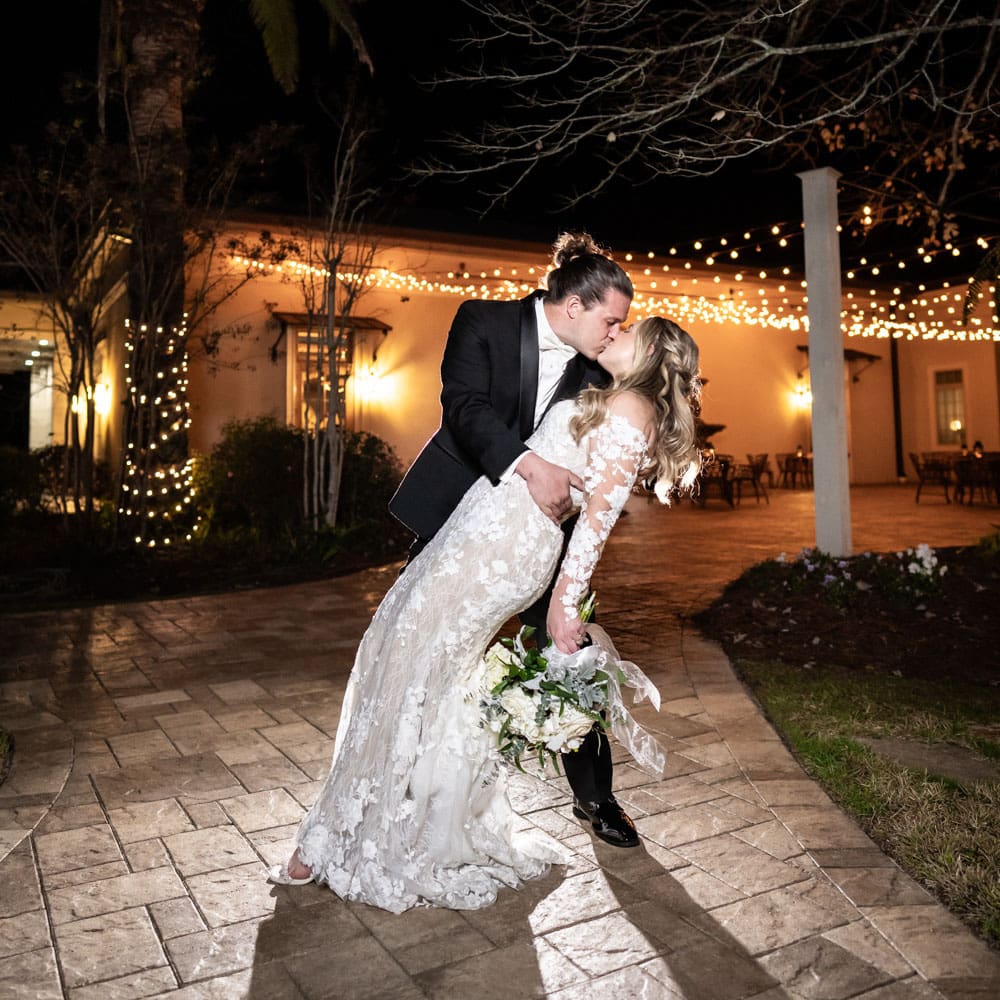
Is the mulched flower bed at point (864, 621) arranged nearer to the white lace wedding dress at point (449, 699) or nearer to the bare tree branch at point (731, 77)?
the bare tree branch at point (731, 77)

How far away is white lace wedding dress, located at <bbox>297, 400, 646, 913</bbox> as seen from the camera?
2570 mm

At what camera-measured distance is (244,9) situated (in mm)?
13922

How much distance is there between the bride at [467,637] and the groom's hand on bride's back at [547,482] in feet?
0.30

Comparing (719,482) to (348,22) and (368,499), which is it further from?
(348,22)

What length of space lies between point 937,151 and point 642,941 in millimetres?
6888

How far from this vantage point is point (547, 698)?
2.55m

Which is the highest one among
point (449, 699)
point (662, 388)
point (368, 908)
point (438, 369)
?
point (438, 369)

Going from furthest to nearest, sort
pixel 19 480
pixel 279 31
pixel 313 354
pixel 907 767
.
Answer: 1. pixel 313 354
2. pixel 19 480
3. pixel 279 31
4. pixel 907 767

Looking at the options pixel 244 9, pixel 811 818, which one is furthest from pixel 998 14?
pixel 244 9

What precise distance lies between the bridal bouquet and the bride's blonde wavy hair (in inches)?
23.2

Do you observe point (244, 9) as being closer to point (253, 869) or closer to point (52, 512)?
point (52, 512)

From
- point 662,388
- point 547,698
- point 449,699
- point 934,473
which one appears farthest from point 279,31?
point 934,473

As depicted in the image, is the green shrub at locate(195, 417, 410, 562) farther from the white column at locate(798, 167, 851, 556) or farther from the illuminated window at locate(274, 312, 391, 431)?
the white column at locate(798, 167, 851, 556)

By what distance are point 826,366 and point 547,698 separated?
18.9 ft
